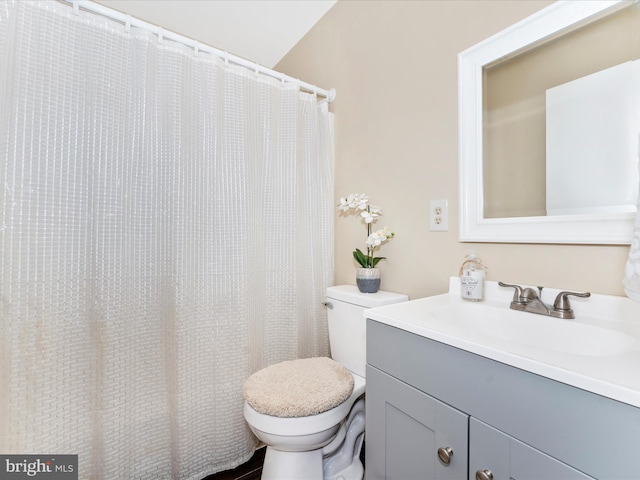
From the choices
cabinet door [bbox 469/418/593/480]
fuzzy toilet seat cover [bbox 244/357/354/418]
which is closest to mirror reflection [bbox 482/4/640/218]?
cabinet door [bbox 469/418/593/480]

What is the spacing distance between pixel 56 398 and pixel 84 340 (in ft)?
0.65

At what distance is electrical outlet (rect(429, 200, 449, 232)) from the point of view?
46.9 inches

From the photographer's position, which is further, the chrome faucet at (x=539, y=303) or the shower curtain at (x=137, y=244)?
the shower curtain at (x=137, y=244)

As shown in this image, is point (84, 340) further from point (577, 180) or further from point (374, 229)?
point (577, 180)

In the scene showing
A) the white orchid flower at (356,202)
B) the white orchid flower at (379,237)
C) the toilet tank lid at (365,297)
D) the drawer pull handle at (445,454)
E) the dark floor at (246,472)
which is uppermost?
the white orchid flower at (356,202)

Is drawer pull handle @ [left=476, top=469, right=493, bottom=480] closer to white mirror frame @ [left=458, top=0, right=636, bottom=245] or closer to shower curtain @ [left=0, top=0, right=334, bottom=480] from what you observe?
white mirror frame @ [left=458, top=0, right=636, bottom=245]

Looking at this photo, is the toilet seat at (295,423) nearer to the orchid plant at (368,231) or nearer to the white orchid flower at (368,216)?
the orchid plant at (368,231)

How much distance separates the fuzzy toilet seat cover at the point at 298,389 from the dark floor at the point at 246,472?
54 cm

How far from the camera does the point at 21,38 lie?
3.21ft

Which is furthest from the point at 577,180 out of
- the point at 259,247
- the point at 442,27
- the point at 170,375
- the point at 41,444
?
the point at 41,444

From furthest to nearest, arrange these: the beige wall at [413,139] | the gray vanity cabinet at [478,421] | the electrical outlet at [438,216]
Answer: the electrical outlet at [438,216] → the beige wall at [413,139] → the gray vanity cabinet at [478,421]

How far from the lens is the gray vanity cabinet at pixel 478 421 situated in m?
0.49

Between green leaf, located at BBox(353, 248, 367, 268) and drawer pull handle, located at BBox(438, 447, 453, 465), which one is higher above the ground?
green leaf, located at BBox(353, 248, 367, 268)

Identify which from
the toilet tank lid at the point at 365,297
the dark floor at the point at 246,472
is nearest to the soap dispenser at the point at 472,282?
the toilet tank lid at the point at 365,297
